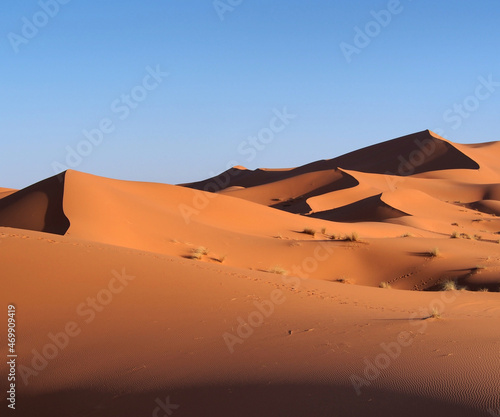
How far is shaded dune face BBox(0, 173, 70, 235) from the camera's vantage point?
16.3 meters

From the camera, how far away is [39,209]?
1762 cm

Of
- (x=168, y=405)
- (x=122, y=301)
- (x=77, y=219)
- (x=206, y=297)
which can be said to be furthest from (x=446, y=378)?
(x=77, y=219)

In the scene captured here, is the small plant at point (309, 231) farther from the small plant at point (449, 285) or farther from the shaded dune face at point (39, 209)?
the shaded dune face at point (39, 209)

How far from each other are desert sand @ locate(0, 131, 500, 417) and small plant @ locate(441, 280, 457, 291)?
0.25 m

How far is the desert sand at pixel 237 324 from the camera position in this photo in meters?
4.19

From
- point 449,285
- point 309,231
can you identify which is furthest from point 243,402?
point 309,231

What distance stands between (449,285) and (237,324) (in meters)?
7.66

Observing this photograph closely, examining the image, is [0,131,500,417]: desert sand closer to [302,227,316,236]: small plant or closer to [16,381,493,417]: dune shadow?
[16,381,493,417]: dune shadow

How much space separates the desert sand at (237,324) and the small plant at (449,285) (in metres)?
0.25

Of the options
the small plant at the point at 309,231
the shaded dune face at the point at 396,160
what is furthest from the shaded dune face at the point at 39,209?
the shaded dune face at the point at 396,160

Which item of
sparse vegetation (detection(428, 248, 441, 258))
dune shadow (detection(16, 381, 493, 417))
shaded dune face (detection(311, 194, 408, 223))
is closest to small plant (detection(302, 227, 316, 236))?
sparse vegetation (detection(428, 248, 441, 258))

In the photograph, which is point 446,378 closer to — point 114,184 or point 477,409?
point 477,409

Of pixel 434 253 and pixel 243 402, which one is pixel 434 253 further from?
pixel 243 402

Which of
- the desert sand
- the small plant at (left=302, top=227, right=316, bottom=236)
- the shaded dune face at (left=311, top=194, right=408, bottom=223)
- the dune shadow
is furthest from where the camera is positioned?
the shaded dune face at (left=311, top=194, right=408, bottom=223)
